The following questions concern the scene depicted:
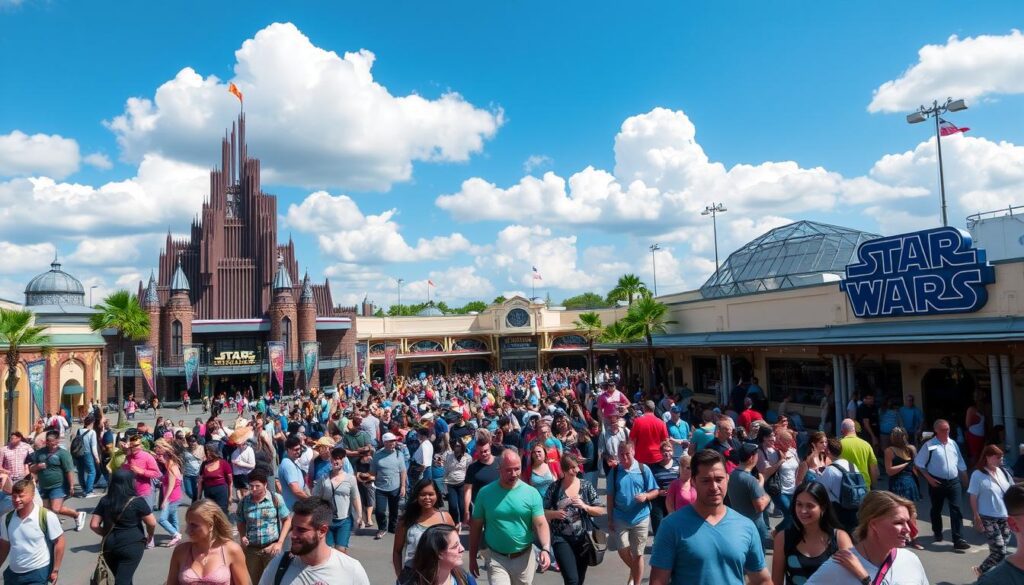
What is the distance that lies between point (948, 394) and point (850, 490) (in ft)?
39.3

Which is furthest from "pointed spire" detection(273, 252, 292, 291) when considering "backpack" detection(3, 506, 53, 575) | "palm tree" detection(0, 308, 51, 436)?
"backpack" detection(3, 506, 53, 575)

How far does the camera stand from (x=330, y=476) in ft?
25.0

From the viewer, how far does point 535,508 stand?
513cm

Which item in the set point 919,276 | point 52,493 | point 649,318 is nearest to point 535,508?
point 52,493

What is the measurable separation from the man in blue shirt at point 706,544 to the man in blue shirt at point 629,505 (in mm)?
2688

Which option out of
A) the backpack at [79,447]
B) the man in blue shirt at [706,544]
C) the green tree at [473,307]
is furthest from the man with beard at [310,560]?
the green tree at [473,307]

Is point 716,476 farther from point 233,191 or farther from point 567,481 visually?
point 233,191

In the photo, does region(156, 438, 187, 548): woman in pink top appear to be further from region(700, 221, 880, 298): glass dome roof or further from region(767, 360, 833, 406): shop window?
region(700, 221, 880, 298): glass dome roof

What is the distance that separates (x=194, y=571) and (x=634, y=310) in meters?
24.6

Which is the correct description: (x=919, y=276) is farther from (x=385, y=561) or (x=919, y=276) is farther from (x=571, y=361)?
(x=571, y=361)

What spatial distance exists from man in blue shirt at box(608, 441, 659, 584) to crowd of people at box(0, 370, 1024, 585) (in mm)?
17

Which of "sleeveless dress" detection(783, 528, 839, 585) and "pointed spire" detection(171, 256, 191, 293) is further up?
"pointed spire" detection(171, 256, 191, 293)

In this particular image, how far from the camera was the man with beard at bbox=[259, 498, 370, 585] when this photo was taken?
12.5ft

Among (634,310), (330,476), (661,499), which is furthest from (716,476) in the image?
(634,310)
